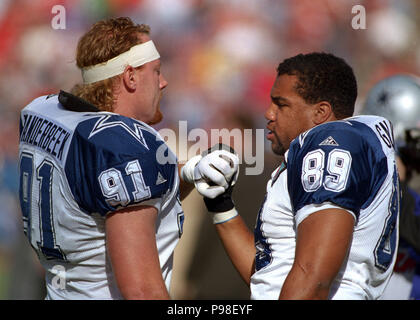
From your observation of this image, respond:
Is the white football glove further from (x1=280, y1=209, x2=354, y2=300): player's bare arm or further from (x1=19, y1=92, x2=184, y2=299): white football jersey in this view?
(x1=280, y1=209, x2=354, y2=300): player's bare arm

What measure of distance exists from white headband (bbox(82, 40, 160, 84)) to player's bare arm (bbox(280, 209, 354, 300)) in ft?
2.88

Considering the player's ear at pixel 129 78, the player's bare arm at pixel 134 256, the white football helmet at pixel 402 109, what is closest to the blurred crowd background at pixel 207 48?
the white football helmet at pixel 402 109

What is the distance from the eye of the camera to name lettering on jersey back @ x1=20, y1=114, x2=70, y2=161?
191cm

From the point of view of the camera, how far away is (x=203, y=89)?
593 centimetres

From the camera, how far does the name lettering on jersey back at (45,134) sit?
6.27ft

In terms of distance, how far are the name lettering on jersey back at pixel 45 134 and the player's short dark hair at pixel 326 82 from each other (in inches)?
36.7

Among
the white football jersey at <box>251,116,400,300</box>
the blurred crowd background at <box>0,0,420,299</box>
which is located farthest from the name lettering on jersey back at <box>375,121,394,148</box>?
the blurred crowd background at <box>0,0,420,299</box>

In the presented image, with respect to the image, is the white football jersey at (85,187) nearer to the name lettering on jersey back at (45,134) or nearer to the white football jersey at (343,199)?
the name lettering on jersey back at (45,134)

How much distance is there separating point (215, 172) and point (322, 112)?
477mm

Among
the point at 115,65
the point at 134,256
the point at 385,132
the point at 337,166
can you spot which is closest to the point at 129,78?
the point at 115,65

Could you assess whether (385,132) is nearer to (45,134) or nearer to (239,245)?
(239,245)

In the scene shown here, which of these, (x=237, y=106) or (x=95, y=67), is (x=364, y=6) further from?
(x=95, y=67)

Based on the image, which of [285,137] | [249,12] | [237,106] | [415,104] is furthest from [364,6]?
[285,137]

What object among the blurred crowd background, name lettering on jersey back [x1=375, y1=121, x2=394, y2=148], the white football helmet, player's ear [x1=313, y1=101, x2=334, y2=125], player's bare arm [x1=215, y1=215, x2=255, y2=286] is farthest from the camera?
the blurred crowd background
